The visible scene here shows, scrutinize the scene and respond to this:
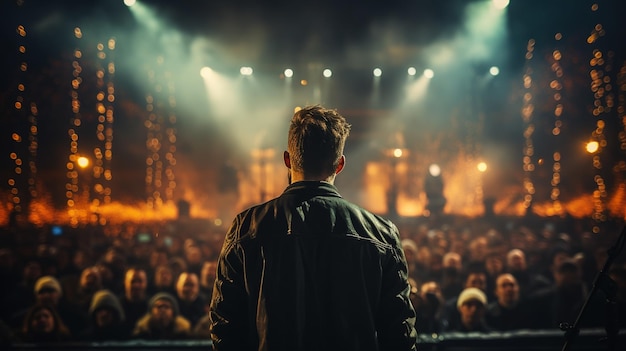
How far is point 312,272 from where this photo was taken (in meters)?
1.80

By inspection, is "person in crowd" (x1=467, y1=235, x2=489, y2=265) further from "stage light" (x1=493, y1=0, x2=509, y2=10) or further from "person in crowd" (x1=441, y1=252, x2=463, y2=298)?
"stage light" (x1=493, y1=0, x2=509, y2=10)

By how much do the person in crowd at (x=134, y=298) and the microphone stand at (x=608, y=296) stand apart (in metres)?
5.64

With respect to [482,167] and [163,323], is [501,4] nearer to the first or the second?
[163,323]

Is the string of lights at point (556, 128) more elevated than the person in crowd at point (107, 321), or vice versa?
the string of lights at point (556, 128)

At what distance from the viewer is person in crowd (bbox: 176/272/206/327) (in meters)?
6.17

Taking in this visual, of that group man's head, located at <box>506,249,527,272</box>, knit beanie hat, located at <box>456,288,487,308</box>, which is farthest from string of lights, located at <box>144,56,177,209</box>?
knit beanie hat, located at <box>456,288,487,308</box>

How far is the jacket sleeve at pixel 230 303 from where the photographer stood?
1757mm

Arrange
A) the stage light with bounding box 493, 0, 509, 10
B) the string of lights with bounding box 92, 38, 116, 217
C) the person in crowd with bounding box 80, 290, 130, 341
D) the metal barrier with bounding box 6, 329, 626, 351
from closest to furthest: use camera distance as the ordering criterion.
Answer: the metal barrier with bounding box 6, 329, 626, 351, the person in crowd with bounding box 80, 290, 130, 341, the stage light with bounding box 493, 0, 509, 10, the string of lights with bounding box 92, 38, 116, 217

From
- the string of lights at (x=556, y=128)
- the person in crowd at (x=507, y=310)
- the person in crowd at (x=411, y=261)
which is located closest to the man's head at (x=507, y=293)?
the person in crowd at (x=507, y=310)

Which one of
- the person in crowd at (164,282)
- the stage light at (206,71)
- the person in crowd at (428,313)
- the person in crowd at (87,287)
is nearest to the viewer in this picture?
the person in crowd at (428,313)

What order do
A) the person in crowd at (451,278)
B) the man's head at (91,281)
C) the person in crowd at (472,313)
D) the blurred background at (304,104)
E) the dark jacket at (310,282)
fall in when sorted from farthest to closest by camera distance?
1. the blurred background at (304,104)
2. the person in crowd at (451,278)
3. the man's head at (91,281)
4. the person in crowd at (472,313)
5. the dark jacket at (310,282)

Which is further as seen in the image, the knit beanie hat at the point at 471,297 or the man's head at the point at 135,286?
the man's head at the point at 135,286

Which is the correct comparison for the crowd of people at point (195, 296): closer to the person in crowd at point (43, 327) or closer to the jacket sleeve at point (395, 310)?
the person in crowd at point (43, 327)

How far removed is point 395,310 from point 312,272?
412 millimetres
